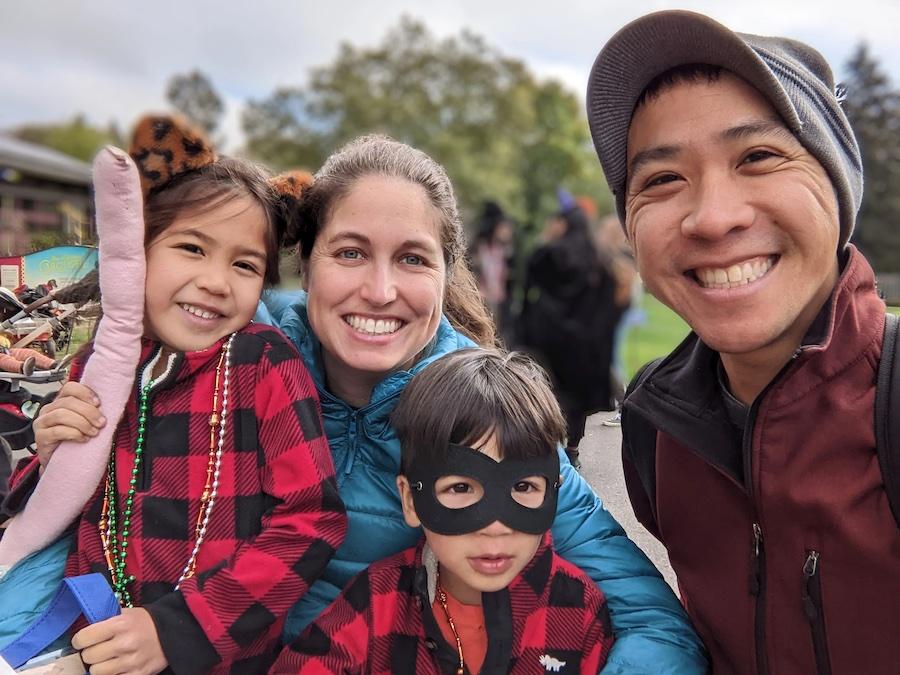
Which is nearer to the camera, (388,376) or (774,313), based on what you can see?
(774,313)

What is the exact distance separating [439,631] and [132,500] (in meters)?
0.75

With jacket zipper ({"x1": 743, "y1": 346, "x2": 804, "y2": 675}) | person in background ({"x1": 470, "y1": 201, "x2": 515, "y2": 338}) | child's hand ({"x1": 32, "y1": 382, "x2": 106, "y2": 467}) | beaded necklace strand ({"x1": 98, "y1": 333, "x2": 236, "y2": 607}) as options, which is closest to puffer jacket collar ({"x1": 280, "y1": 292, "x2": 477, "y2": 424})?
beaded necklace strand ({"x1": 98, "y1": 333, "x2": 236, "y2": 607})

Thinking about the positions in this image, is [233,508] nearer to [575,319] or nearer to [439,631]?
[439,631]

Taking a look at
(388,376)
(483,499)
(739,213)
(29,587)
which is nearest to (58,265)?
(29,587)

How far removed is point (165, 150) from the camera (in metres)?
1.77

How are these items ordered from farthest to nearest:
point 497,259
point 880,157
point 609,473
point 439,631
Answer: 1. point 880,157
2. point 497,259
3. point 609,473
4. point 439,631

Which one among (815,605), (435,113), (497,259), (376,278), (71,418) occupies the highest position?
(435,113)

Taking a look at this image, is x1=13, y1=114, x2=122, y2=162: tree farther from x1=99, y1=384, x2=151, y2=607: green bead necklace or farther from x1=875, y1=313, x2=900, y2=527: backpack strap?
x1=875, y1=313, x2=900, y2=527: backpack strap

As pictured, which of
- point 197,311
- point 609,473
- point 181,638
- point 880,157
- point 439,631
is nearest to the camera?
point 181,638

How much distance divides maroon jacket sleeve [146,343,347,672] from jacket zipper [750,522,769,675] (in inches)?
34.9

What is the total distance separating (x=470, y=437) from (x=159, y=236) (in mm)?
866

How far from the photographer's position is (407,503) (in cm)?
175

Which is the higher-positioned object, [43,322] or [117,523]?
[43,322]

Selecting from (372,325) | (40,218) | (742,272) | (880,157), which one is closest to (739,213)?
(742,272)
